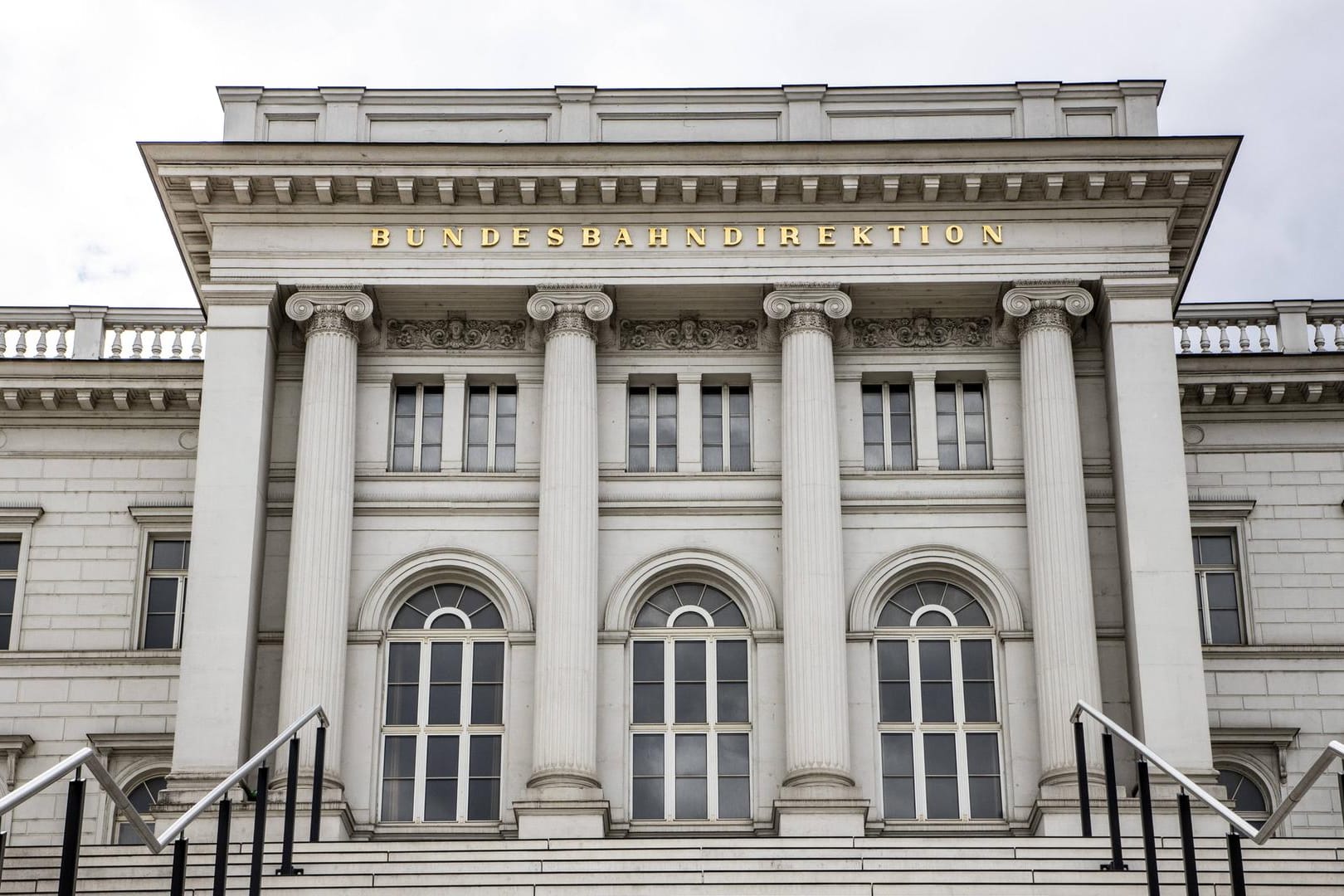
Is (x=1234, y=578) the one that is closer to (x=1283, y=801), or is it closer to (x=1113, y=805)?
(x=1113, y=805)

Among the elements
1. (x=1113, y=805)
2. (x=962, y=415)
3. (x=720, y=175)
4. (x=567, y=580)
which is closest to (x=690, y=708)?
(x=567, y=580)

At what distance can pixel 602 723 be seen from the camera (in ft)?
88.7

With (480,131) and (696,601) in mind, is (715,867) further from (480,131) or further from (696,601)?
(480,131)

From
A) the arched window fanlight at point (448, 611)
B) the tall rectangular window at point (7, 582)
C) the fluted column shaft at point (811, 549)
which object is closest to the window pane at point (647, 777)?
the fluted column shaft at point (811, 549)

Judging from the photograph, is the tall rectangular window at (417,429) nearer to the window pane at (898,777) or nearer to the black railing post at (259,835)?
the window pane at (898,777)

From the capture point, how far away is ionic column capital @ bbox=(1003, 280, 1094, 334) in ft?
92.7

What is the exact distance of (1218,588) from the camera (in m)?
32.0

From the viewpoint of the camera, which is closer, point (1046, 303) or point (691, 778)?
point (691, 778)

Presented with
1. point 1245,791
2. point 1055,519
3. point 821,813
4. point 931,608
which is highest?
point 1055,519

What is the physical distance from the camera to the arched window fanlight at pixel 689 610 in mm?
27844

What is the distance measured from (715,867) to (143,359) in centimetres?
1563

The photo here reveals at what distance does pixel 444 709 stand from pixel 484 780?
1.13 meters

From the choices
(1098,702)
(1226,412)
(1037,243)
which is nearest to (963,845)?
(1098,702)

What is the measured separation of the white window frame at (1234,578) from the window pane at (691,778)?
9003 mm
